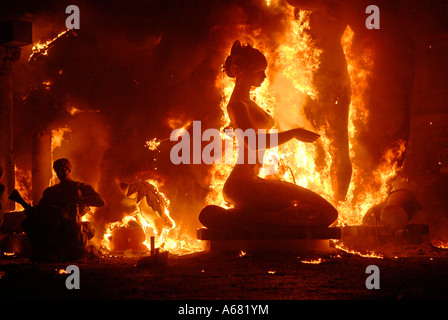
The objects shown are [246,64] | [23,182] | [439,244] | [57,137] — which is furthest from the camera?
[57,137]

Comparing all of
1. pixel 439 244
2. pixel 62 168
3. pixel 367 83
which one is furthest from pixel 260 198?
pixel 439 244

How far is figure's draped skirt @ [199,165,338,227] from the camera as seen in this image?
390 inches

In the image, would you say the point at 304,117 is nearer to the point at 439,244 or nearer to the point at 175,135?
the point at 175,135

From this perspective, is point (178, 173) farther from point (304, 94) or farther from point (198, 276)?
point (198, 276)

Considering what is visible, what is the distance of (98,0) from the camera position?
43.8ft

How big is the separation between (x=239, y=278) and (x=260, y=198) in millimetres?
2383

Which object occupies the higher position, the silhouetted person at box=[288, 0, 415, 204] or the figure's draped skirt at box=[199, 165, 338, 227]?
the silhouetted person at box=[288, 0, 415, 204]

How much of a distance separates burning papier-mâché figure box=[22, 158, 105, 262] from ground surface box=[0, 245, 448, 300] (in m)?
0.45

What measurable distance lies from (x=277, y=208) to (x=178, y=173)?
369 cm

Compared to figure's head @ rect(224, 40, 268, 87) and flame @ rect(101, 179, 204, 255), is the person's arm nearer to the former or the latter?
figure's head @ rect(224, 40, 268, 87)

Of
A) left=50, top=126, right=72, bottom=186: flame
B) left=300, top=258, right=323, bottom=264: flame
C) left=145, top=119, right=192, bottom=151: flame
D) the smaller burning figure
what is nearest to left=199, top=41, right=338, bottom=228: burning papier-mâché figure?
left=300, top=258, right=323, bottom=264: flame

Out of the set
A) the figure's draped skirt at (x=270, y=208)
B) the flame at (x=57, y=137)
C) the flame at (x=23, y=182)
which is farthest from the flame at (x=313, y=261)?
the flame at (x=23, y=182)

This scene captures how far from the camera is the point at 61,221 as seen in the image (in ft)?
33.5
